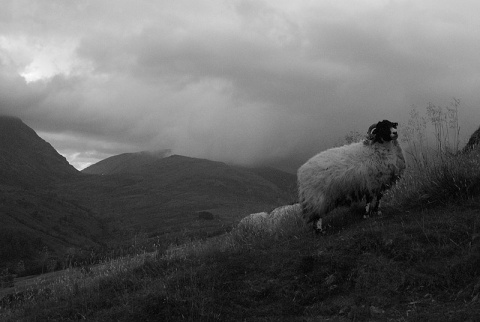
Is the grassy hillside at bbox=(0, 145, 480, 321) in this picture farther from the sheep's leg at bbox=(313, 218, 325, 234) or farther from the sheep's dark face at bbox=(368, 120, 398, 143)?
the sheep's dark face at bbox=(368, 120, 398, 143)

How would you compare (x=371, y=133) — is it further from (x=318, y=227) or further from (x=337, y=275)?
(x=337, y=275)

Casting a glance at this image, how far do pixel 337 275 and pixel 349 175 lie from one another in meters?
3.27

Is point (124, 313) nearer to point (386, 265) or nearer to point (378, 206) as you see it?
point (386, 265)

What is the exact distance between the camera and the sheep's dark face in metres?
11.6

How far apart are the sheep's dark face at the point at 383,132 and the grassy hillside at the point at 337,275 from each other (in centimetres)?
110

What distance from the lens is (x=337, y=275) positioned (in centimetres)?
841

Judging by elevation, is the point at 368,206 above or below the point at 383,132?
below

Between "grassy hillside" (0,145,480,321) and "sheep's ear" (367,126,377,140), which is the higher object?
"sheep's ear" (367,126,377,140)

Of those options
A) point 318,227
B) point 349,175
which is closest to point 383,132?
point 349,175

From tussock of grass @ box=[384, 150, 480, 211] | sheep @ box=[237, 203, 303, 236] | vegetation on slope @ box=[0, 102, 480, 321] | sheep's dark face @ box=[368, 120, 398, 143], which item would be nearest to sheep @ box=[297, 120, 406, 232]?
sheep's dark face @ box=[368, 120, 398, 143]

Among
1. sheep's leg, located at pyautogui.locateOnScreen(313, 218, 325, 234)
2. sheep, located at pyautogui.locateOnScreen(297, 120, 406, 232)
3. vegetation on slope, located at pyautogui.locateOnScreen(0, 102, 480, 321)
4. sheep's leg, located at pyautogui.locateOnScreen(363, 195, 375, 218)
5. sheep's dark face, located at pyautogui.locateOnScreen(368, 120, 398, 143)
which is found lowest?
vegetation on slope, located at pyautogui.locateOnScreen(0, 102, 480, 321)

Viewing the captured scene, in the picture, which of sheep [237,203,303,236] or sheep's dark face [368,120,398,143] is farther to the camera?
sheep [237,203,303,236]

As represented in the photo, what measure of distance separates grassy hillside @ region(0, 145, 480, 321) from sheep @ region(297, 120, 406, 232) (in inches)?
16.6

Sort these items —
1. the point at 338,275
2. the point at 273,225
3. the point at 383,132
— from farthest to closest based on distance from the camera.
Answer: the point at 273,225 < the point at 383,132 < the point at 338,275
